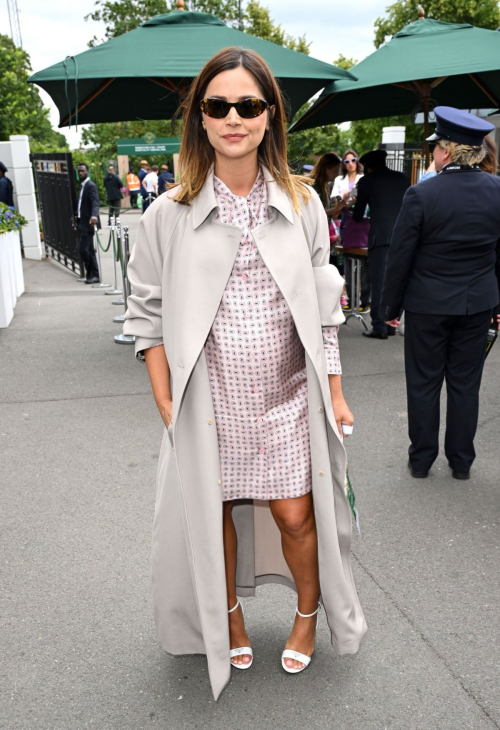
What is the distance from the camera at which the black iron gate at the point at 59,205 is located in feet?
40.4

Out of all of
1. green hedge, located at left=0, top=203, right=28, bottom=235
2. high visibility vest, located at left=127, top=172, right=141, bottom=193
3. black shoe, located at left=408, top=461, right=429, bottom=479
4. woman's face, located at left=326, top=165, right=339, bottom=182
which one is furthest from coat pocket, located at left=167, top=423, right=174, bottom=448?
high visibility vest, located at left=127, top=172, right=141, bottom=193

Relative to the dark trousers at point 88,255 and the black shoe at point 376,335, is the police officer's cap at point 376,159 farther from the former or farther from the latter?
the dark trousers at point 88,255

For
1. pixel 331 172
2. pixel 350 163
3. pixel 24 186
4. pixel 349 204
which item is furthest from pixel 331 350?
pixel 24 186

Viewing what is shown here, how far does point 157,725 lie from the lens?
8.07 feet

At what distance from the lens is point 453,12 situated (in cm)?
3056

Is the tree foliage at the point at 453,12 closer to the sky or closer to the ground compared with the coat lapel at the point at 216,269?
closer to the sky

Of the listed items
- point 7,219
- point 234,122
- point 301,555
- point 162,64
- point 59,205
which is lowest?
point 301,555

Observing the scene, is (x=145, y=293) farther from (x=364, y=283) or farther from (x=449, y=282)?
(x=364, y=283)

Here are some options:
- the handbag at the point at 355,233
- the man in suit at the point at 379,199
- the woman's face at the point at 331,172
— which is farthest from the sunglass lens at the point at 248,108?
the handbag at the point at 355,233

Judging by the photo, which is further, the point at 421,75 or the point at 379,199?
the point at 379,199

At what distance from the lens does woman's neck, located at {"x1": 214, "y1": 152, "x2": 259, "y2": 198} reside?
90.3 inches

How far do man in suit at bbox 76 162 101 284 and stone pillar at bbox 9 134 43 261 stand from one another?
290 centimetres

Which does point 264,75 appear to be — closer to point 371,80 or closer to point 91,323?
point 371,80

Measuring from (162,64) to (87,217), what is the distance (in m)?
5.92
